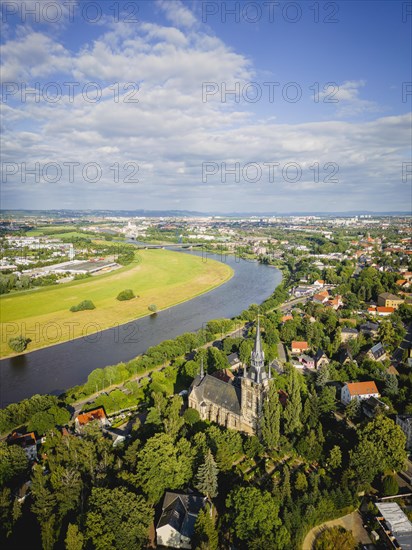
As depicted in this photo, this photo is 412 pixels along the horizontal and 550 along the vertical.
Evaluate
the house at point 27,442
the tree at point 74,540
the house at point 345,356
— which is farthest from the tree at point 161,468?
the house at point 345,356

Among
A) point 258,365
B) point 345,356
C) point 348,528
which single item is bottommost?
point 348,528

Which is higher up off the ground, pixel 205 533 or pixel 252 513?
pixel 252 513

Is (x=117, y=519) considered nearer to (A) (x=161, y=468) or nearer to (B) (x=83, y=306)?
(A) (x=161, y=468)

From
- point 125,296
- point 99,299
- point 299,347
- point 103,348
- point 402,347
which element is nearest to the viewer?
point 299,347

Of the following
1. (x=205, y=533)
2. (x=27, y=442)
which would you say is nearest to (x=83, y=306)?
(x=27, y=442)

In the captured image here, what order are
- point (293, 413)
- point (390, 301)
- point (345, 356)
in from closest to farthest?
point (293, 413), point (345, 356), point (390, 301)

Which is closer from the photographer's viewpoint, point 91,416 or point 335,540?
point 335,540

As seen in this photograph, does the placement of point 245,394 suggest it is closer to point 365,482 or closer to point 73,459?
point 365,482

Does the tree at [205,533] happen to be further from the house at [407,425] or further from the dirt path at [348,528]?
the house at [407,425]
